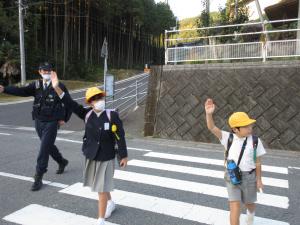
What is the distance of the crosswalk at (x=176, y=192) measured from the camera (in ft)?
14.5

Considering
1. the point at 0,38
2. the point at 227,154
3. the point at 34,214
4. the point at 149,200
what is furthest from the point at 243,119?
the point at 0,38

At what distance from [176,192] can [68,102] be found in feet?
6.80

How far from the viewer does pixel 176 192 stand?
5.43 m

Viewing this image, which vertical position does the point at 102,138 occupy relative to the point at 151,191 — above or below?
above

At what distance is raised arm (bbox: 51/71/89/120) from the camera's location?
4605 mm

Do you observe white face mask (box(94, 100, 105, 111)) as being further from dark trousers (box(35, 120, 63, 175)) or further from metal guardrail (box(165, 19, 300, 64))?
metal guardrail (box(165, 19, 300, 64))

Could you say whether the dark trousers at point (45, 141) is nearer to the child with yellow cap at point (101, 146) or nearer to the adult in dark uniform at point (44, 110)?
the adult in dark uniform at point (44, 110)

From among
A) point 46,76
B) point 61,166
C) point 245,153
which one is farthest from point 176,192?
point 46,76

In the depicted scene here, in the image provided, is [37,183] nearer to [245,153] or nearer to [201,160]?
[245,153]

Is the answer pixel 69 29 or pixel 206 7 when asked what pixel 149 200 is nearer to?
pixel 206 7

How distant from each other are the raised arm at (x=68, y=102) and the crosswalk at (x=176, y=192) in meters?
1.27

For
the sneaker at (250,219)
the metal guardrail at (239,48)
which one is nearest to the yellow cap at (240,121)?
the sneaker at (250,219)

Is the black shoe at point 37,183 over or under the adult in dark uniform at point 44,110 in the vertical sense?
under

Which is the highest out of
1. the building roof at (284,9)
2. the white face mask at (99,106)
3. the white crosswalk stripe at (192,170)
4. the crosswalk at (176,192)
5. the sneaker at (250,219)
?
the building roof at (284,9)
